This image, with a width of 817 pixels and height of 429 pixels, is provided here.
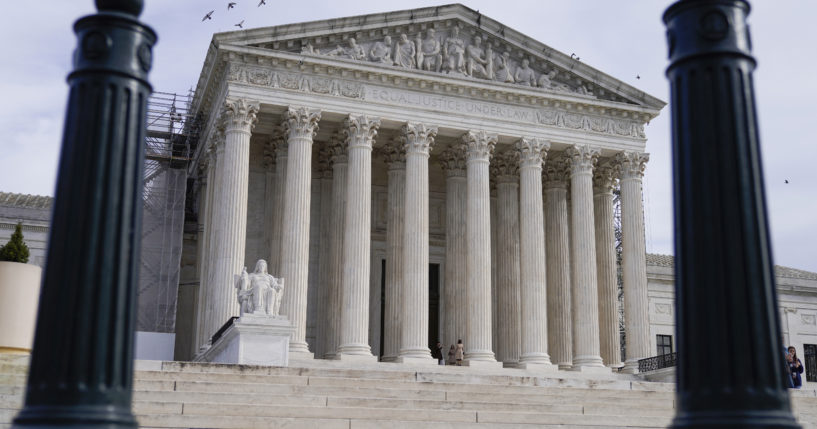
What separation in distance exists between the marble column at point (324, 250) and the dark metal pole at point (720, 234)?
33015 millimetres

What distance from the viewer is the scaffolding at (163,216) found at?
132ft

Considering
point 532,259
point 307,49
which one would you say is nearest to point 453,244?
point 532,259

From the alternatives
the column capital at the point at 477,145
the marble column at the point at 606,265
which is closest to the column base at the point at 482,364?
the marble column at the point at 606,265

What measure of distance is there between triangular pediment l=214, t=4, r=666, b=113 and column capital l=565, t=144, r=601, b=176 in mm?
2228

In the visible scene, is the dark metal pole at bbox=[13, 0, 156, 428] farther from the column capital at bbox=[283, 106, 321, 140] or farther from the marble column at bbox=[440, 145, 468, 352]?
the marble column at bbox=[440, 145, 468, 352]

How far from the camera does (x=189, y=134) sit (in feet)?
138

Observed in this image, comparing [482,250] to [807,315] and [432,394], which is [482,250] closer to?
[432,394]

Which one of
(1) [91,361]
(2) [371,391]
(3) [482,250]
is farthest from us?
(3) [482,250]

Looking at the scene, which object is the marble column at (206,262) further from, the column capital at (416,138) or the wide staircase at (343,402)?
the wide staircase at (343,402)

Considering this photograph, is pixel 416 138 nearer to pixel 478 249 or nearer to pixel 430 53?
pixel 430 53

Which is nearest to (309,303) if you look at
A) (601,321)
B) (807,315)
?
(601,321)

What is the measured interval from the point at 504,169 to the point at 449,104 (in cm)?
510

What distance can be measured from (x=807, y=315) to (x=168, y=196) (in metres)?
37.2

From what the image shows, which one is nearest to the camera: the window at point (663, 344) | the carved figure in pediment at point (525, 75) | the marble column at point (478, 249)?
the marble column at point (478, 249)
